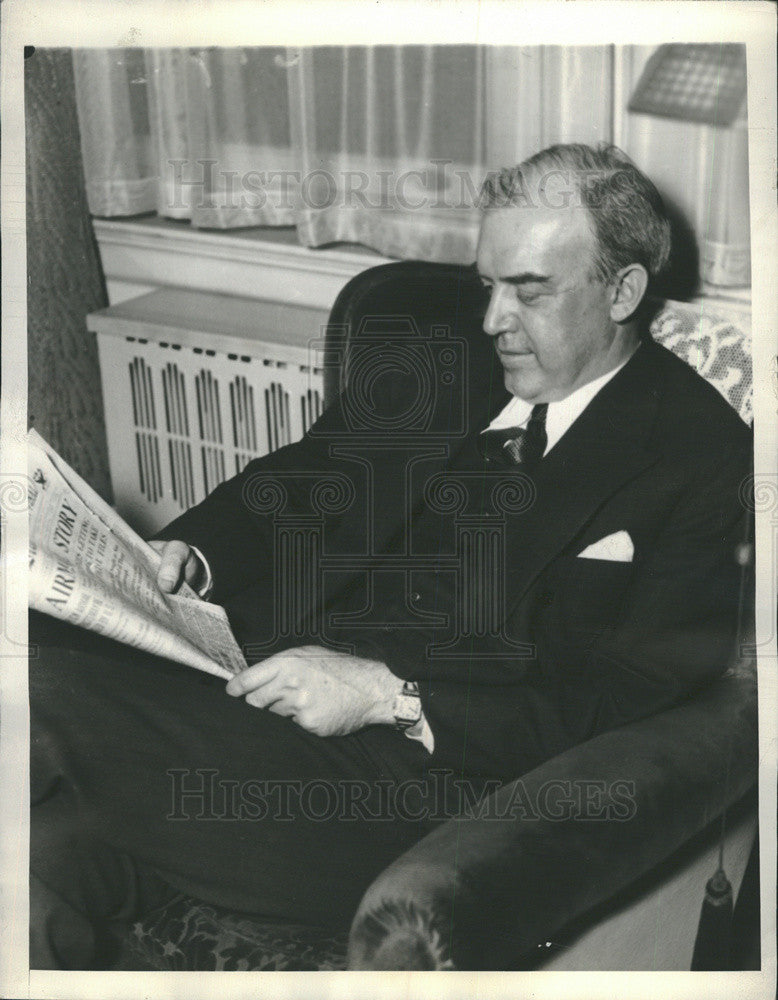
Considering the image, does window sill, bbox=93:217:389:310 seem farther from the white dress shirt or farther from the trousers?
the trousers

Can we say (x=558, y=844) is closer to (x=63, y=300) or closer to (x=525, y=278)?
(x=525, y=278)

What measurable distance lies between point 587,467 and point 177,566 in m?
0.58

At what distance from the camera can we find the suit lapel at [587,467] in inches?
52.1

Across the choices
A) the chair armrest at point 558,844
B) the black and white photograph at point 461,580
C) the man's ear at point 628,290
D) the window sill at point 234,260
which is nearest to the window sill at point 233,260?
the window sill at point 234,260

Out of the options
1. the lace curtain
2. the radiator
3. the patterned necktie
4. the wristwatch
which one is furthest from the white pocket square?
the radiator

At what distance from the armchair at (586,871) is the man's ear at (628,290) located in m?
0.04

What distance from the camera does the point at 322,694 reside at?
51.1 inches

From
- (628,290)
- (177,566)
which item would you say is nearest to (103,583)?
(177,566)

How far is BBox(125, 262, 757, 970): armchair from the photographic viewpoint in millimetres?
1055

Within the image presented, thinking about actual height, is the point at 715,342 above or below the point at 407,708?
above

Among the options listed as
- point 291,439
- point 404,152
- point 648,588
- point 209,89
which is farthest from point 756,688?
point 209,89

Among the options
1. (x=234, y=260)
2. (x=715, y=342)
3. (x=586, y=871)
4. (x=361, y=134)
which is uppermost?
(x=361, y=134)

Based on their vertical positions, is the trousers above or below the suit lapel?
below

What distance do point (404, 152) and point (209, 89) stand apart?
313 mm
